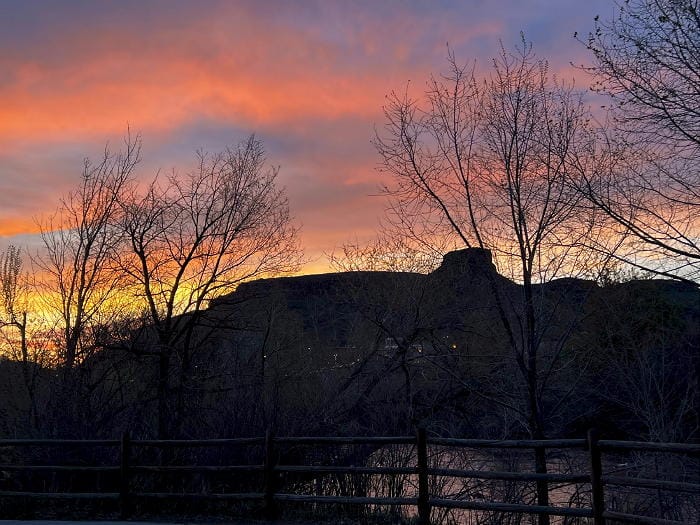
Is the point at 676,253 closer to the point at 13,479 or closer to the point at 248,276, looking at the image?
the point at 248,276

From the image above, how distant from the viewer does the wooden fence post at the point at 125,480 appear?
1220 centimetres

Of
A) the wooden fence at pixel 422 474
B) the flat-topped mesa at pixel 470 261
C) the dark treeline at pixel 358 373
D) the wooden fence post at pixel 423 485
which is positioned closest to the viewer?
the wooden fence at pixel 422 474

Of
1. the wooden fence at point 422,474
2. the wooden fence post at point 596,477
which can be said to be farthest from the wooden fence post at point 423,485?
the wooden fence post at point 596,477

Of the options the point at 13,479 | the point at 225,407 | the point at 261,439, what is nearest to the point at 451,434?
the point at 225,407

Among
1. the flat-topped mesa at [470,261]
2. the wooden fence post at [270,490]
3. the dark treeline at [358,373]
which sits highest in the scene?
the flat-topped mesa at [470,261]

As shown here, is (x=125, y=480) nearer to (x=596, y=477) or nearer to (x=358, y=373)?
(x=596, y=477)

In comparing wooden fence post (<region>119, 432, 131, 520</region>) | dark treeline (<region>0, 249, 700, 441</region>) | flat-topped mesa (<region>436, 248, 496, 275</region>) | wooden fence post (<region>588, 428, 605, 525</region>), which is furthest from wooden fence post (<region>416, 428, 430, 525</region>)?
wooden fence post (<region>119, 432, 131, 520</region>)

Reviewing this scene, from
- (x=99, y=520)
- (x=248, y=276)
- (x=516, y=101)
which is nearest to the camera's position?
(x=99, y=520)

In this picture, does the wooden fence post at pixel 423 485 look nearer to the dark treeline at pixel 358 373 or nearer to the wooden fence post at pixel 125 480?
the dark treeline at pixel 358 373

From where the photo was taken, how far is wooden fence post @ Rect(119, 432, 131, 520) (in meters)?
12.2

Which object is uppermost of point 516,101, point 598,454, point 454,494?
point 516,101

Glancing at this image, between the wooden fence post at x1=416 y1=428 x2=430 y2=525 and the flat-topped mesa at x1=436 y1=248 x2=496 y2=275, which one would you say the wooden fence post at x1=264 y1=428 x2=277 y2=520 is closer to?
the wooden fence post at x1=416 y1=428 x2=430 y2=525

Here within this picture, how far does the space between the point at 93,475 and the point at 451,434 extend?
8245 millimetres

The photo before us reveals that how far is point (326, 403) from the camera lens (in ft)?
57.8
